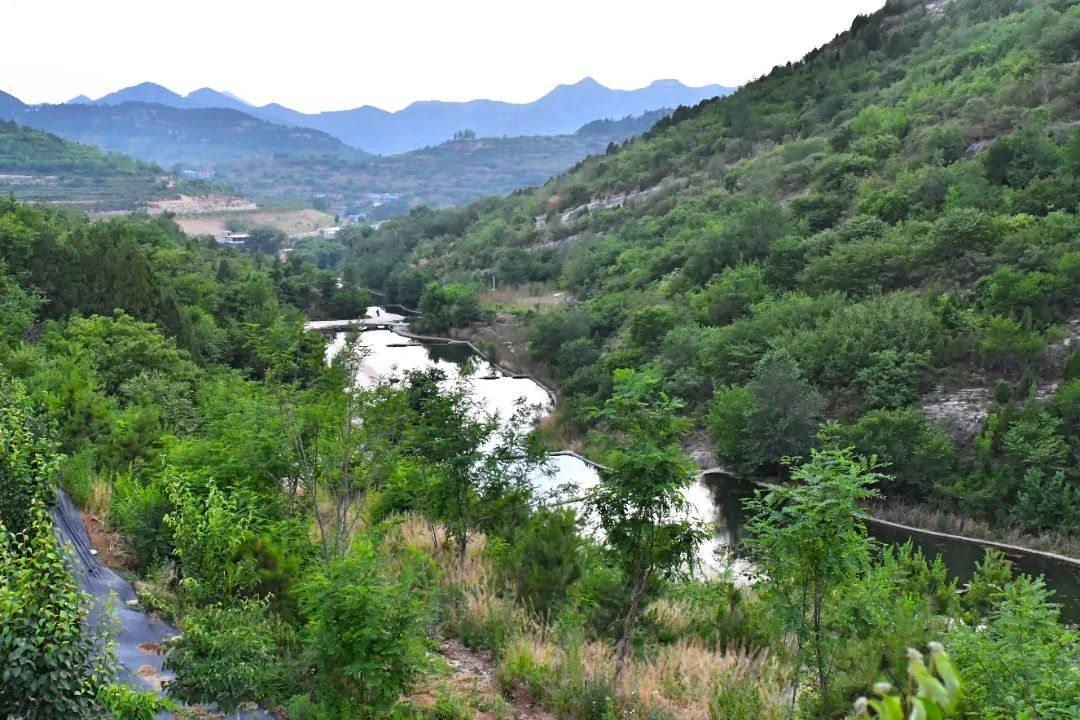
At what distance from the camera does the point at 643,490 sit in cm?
676

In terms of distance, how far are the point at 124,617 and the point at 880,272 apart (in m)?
30.9

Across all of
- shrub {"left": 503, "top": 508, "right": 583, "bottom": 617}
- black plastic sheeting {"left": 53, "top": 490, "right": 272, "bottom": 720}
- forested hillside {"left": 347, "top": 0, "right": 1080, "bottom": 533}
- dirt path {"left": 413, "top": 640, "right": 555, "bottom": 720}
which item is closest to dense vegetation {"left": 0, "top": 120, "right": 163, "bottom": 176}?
forested hillside {"left": 347, "top": 0, "right": 1080, "bottom": 533}

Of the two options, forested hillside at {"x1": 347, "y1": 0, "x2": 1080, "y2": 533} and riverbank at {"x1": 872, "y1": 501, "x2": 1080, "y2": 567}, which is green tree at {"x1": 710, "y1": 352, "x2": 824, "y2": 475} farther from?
riverbank at {"x1": 872, "y1": 501, "x2": 1080, "y2": 567}

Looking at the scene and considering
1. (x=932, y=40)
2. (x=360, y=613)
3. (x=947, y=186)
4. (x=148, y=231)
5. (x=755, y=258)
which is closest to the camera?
(x=360, y=613)

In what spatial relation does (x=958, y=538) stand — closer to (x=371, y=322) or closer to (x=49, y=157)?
(x=371, y=322)

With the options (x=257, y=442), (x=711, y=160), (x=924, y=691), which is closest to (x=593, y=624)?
(x=257, y=442)

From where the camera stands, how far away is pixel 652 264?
46.8 metres

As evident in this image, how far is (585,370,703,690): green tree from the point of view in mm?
6727

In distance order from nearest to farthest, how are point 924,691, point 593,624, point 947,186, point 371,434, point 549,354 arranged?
1. point 924,691
2. point 593,624
3. point 371,434
4. point 947,186
5. point 549,354

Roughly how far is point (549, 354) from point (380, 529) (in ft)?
107

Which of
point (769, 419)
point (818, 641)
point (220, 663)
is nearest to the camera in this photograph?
point (220, 663)

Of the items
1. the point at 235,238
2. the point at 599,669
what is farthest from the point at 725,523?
the point at 235,238

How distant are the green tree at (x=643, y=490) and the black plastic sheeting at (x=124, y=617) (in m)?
3.19

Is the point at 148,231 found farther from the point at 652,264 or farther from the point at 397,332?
the point at 652,264
